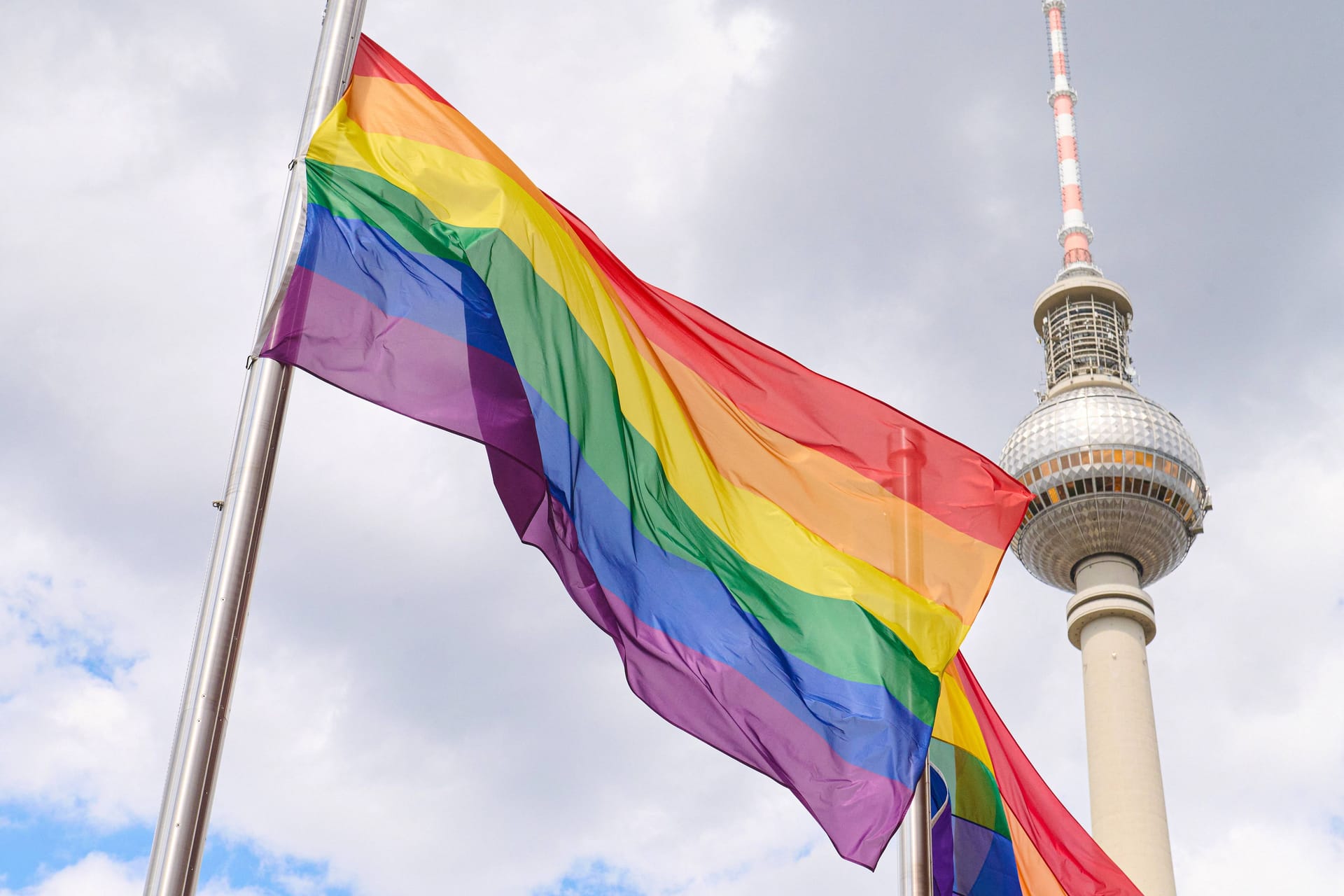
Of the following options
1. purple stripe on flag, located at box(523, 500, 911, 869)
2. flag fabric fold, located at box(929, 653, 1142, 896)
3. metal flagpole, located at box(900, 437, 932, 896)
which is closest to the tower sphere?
flag fabric fold, located at box(929, 653, 1142, 896)

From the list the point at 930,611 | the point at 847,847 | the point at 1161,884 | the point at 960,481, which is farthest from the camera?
the point at 1161,884

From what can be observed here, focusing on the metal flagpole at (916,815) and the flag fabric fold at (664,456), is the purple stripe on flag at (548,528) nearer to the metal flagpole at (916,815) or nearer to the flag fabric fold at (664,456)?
the flag fabric fold at (664,456)

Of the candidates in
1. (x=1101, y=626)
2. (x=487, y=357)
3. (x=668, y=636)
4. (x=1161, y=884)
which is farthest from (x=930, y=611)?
(x=1101, y=626)

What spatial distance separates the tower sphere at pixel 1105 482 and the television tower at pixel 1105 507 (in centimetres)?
8

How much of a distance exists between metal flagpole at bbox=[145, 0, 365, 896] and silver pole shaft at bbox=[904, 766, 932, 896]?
23.7 ft

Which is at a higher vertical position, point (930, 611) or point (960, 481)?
point (960, 481)

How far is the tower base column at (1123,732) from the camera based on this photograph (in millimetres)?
74312

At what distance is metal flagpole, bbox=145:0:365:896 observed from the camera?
809 centimetres

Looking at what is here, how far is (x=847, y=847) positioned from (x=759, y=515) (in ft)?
10.7

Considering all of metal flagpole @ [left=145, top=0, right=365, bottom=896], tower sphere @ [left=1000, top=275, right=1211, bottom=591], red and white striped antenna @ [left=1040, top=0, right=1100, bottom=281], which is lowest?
metal flagpole @ [left=145, top=0, right=365, bottom=896]

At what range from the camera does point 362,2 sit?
1138 cm

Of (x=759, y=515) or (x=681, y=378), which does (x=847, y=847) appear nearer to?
(x=759, y=515)

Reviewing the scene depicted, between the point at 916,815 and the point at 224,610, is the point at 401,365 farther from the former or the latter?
the point at 916,815

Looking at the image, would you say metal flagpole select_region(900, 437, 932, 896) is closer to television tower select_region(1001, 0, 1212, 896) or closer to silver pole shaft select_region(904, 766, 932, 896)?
silver pole shaft select_region(904, 766, 932, 896)
